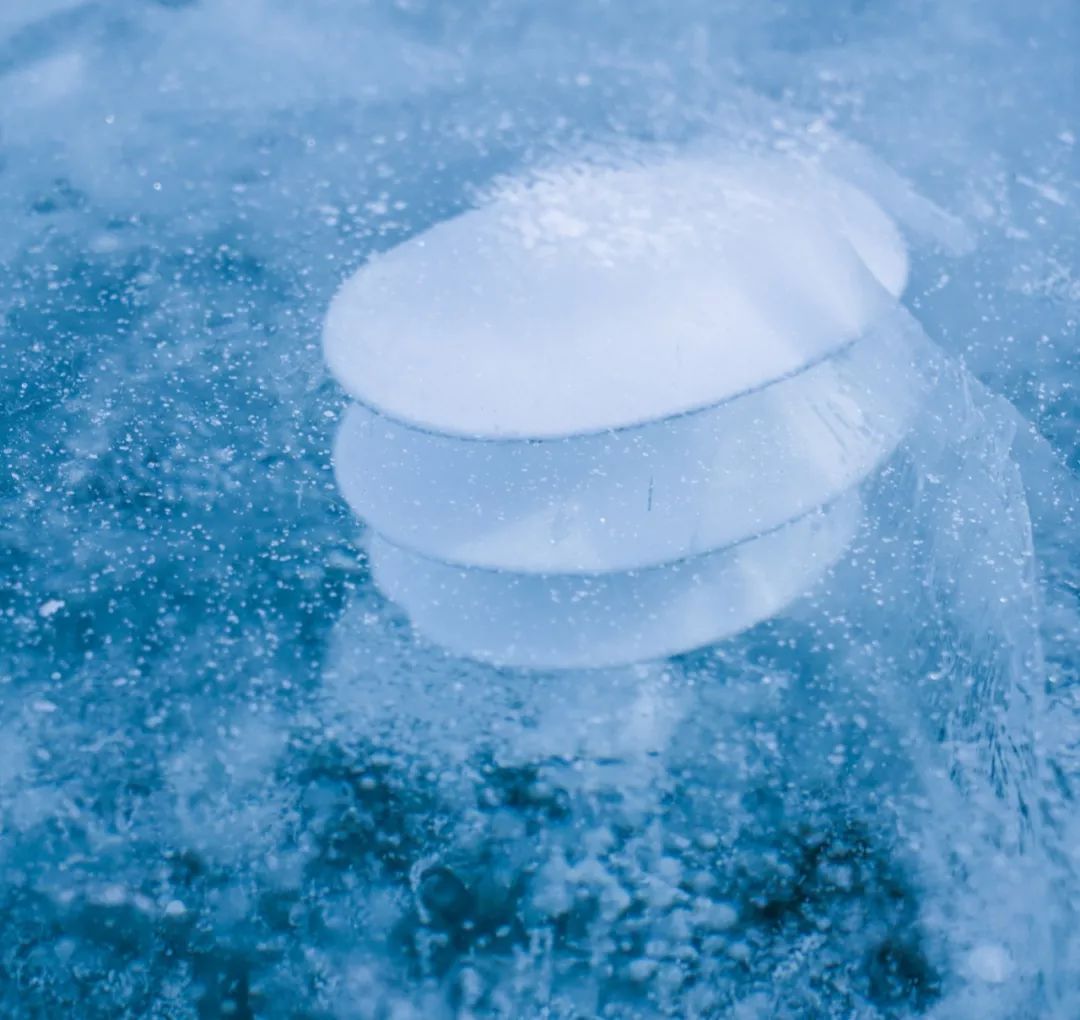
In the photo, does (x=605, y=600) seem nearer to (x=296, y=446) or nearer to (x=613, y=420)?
(x=613, y=420)

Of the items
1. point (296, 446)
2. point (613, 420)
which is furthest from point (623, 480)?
point (296, 446)

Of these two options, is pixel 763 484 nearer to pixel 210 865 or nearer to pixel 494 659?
pixel 494 659

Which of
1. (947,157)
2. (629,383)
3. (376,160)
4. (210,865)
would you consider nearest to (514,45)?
(376,160)

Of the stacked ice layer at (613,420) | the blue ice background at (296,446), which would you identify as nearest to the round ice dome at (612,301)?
the stacked ice layer at (613,420)

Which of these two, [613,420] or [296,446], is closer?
[613,420]

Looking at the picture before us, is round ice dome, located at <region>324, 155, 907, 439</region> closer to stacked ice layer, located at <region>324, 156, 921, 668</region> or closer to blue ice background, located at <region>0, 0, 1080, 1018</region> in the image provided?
stacked ice layer, located at <region>324, 156, 921, 668</region>

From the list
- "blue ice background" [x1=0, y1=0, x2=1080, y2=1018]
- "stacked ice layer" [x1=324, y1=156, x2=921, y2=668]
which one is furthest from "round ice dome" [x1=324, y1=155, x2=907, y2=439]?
"blue ice background" [x1=0, y1=0, x2=1080, y2=1018]

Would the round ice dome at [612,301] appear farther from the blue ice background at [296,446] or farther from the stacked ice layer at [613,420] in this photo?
the blue ice background at [296,446]
